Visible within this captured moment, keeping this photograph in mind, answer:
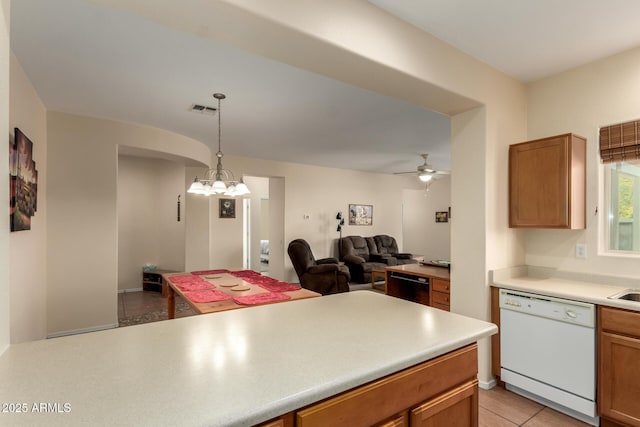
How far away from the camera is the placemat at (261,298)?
2.36 metres

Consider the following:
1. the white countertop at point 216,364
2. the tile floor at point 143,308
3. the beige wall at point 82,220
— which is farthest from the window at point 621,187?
the beige wall at point 82,220

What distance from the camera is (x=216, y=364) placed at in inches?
40.9

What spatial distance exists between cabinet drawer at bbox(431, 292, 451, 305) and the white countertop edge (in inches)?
81.4

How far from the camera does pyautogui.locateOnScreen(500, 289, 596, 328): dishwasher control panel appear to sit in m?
2.09

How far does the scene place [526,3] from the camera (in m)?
1.84

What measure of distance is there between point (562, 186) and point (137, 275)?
22.6 ft

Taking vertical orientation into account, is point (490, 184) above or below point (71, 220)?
above

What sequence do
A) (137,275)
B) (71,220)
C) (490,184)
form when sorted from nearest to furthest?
(490,184) < (71,220) < (137,275)

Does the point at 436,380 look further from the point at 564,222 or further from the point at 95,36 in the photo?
the point at 95,36

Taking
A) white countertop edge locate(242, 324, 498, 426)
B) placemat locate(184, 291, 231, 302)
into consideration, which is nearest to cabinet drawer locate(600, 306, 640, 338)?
white countertop edge locate(242, 324, 498, 426)

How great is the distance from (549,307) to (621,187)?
3.89 ft

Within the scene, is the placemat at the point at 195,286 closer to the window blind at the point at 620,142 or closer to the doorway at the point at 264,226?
the window blind at the point at 620,142

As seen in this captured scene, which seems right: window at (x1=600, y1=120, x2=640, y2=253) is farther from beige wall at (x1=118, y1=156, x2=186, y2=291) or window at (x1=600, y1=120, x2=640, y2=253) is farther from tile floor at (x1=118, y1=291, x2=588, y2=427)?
beige wall at (x1=118, y1=156, x2=186, y2=291)

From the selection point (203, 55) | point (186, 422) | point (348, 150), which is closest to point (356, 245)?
point (348, 150)
